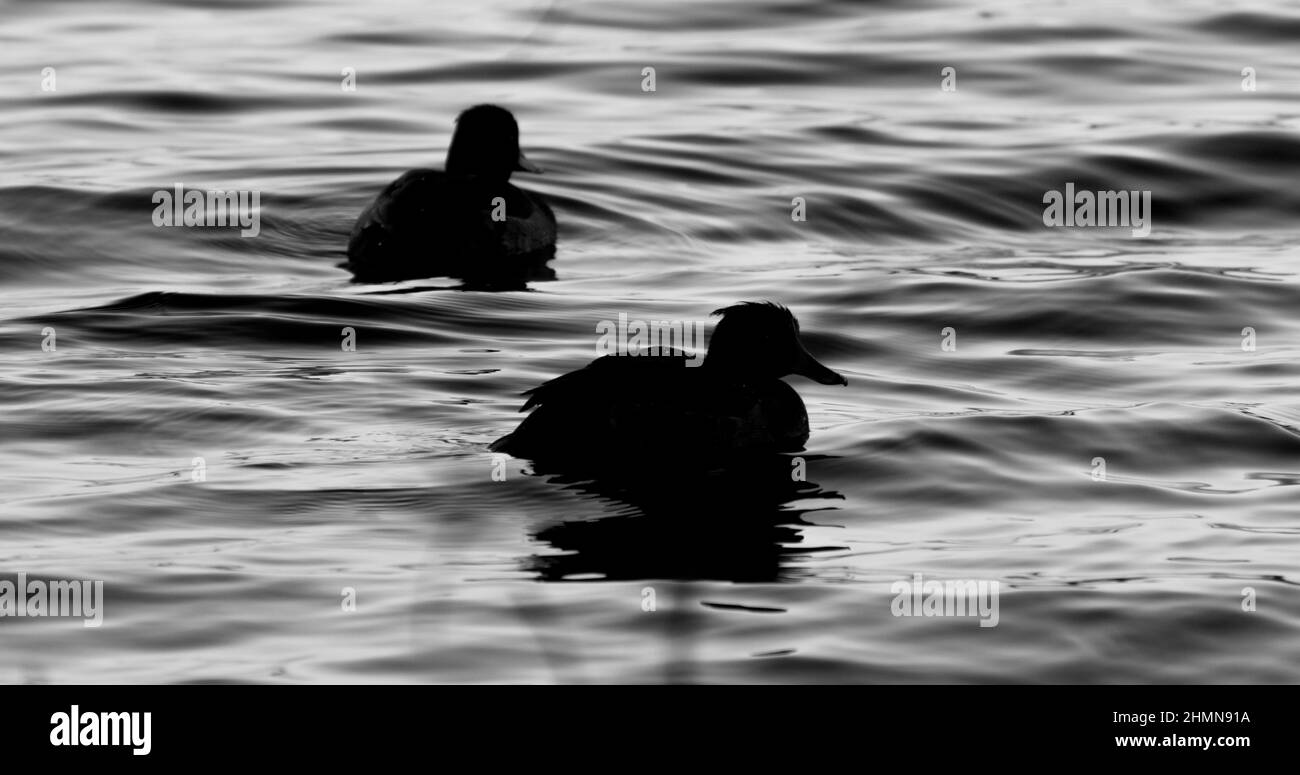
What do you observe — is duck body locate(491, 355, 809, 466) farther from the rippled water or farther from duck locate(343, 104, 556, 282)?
duck locate(343, 104, 556, 282)

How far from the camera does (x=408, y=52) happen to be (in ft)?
76.9

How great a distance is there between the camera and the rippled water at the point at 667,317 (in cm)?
827

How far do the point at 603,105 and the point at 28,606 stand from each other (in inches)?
534

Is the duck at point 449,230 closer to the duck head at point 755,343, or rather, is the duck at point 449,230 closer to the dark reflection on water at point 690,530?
the duck head at point 755,343

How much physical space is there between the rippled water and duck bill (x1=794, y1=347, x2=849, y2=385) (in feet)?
1.19

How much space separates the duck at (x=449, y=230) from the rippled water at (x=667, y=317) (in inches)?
12.1

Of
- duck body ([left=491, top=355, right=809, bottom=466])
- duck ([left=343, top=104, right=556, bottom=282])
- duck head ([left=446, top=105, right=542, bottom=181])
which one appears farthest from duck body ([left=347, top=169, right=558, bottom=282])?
duck body ([left=491, top=355, right=809, bottom=466])

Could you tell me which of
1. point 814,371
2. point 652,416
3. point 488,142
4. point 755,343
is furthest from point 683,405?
point 488,142

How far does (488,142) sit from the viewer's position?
54.7 ft

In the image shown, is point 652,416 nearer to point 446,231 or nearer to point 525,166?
point 446,231

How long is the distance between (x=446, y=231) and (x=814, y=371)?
4.97 metres

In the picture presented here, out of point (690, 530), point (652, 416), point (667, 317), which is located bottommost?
point (690, 530)

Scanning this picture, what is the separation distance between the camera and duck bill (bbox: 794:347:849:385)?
444 inches
